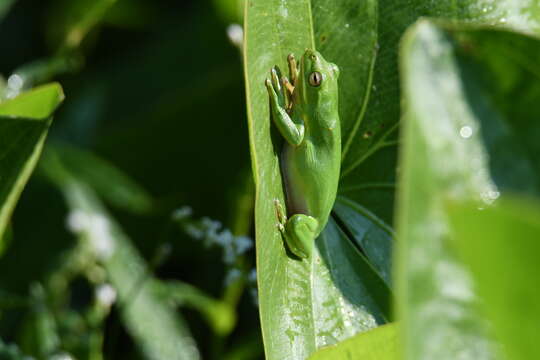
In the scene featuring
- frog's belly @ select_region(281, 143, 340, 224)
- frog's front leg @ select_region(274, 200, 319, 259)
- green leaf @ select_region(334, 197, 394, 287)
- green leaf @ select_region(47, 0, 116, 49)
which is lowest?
green leaf @ select_region(334, 197, 394, 287)

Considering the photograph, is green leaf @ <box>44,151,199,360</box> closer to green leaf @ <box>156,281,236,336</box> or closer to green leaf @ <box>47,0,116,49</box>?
green leaf @ <box>156,281,236,336</box>

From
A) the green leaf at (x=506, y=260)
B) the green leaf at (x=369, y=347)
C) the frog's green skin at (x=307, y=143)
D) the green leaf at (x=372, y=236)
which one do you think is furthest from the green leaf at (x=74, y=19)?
the green leaf at (x=506, y=260)

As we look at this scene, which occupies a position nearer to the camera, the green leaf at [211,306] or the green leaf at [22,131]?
the green leaf at [22,131]

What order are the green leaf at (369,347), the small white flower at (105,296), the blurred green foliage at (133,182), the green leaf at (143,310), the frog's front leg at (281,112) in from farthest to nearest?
1. the green leaf at (143,310)
2. the blurred green foliage at (133,182)
3. the small white flower at (105,296)
4. the frog's front leg at (281,112)
5. the green leaf at (369,347)

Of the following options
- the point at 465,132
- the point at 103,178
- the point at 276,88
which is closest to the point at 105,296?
the point at 276,88

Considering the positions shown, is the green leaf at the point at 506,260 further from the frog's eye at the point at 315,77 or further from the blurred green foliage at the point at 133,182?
the blurred green foliage at the point at 133,182

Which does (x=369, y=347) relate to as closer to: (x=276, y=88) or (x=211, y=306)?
(x=276, y=88)

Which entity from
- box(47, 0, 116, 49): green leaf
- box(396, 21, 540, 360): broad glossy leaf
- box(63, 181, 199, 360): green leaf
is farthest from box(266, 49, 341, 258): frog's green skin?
box(63, 181, 199, 360): green leaf
